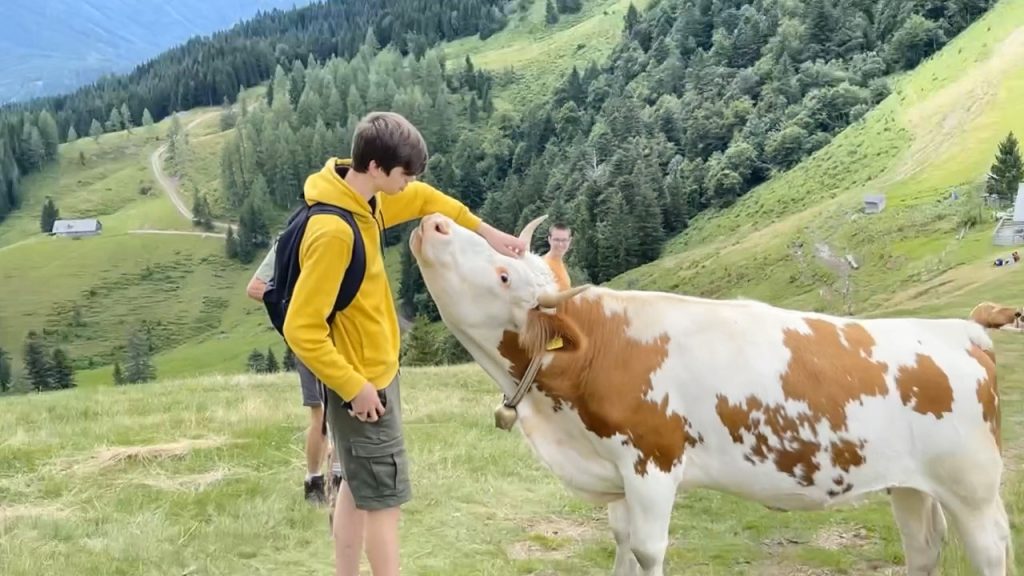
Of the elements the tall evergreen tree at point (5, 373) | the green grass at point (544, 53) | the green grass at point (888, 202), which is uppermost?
the green grass at point (544, 53)

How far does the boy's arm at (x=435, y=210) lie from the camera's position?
4648mm

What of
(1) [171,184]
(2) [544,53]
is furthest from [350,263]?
(2) [544,53]

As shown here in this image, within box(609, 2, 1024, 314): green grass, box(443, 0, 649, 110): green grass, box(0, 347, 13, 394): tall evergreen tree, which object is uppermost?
box(443, 0, 649, 110): green grass

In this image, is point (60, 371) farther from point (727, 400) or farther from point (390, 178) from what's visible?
point (727, 400)

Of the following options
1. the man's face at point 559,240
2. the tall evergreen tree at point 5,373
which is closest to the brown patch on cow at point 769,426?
the man's face at point 559,240

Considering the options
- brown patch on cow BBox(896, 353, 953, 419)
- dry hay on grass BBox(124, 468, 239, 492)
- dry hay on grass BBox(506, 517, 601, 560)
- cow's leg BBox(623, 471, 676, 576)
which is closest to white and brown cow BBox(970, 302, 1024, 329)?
brown patch on cow BBox(896, 353, 953, 419)

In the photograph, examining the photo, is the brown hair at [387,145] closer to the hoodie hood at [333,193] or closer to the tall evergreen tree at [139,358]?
the hoodie hood at [333,193]

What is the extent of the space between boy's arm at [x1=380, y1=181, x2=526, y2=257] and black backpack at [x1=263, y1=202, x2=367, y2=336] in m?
0.53

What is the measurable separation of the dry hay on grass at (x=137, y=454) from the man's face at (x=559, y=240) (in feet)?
14.0

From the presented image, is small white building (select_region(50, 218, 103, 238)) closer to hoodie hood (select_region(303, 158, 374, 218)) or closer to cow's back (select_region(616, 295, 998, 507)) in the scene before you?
hoodie hood (select_region(303, 158, 374, 218))

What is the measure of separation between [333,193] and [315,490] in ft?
12.4

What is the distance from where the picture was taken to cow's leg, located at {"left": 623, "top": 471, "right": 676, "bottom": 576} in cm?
446

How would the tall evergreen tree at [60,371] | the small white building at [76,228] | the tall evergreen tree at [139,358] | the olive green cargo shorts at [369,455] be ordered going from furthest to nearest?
the small white building at [76,228], the tall evergreen tree at [139,358], the tall evergreen tree at [60,371], the olive green cargo shorts at [369,455]

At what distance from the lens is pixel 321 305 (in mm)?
3959
